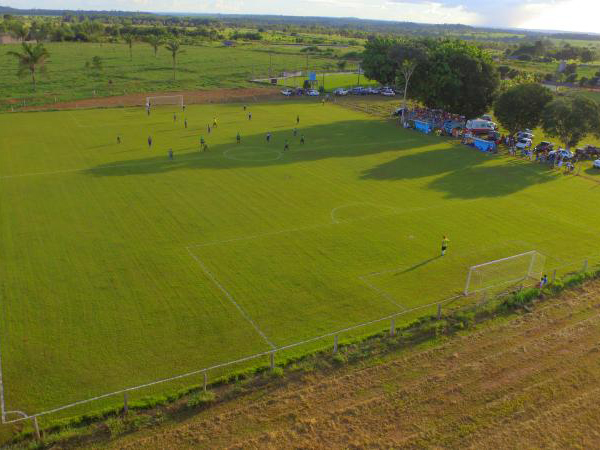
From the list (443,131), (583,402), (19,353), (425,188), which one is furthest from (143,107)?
(583,402)

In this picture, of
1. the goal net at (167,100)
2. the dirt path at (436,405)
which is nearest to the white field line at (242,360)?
the dirt path at (436,405)

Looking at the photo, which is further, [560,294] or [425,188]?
[425,188]

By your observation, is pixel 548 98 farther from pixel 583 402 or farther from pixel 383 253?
pixel 583 402

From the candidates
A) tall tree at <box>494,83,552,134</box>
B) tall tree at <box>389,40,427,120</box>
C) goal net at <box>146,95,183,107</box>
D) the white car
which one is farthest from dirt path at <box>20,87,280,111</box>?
the white car

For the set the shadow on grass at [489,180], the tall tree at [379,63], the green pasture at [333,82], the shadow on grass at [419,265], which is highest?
the tall tree at [379,63]

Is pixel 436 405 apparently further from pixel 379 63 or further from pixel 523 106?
pixel 379 63

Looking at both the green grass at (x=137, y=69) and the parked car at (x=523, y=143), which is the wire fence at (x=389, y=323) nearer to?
the parked car at (x=523, y=143)
